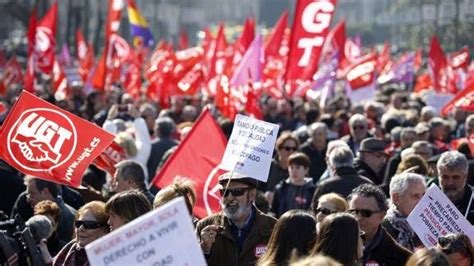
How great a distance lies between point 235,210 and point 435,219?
3.63 feet

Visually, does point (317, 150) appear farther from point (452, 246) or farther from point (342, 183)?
point (452, 246)

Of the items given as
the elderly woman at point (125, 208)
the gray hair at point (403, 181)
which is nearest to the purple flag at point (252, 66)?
the gray hair at point (403, 181)

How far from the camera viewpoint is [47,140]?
829cm

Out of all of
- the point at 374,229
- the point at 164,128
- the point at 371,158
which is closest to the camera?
the point at 374,229

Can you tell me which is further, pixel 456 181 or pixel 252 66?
pixel 252 66

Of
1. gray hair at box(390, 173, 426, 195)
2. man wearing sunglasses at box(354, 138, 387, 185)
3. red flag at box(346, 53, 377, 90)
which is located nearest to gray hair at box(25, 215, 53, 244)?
Answer: gray hair at box(390, 173, 426, 195)

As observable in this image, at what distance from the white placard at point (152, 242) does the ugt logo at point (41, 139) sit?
367cm

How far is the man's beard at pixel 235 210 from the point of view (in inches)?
282

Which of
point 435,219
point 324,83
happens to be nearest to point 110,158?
point 435,219

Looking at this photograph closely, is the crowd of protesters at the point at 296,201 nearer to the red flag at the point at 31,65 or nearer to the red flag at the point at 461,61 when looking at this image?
the red flag at the point at 31,65

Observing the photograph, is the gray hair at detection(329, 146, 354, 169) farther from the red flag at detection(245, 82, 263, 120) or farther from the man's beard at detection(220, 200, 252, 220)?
the red flag at detection(245, 82, 263, 120)

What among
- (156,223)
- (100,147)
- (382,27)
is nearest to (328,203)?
(100,147)

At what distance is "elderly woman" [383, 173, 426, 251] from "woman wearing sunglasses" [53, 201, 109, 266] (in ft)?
5.83

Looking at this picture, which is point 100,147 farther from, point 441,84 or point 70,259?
point 441,84
